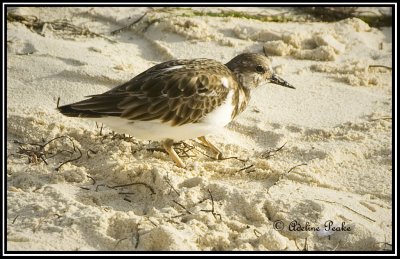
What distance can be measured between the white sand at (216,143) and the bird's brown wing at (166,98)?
1.18 ft

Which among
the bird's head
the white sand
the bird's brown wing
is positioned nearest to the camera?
the white sand

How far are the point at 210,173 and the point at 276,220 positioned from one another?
0.72 meters

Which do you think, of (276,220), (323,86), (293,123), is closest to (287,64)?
(323,86)

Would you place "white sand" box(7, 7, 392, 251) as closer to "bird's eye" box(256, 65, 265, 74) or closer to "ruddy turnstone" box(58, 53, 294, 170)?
"ruddy turnstone" box(58, 53, 294, 170)

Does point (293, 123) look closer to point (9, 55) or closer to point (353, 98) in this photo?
point (353, 98)

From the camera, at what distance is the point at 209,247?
10.5 feet

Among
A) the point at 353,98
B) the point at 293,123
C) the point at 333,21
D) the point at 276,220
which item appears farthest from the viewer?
the point at 333,21

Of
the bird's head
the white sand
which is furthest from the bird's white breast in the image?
the bird's head

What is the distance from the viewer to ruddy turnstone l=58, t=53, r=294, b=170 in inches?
151

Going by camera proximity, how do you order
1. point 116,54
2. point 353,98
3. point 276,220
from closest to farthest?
point 276,220, point 353,98, point 116,54

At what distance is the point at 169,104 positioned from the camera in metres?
3.90

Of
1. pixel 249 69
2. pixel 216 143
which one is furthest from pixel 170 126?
pixel 249 69

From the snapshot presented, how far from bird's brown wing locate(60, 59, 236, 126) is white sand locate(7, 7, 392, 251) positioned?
1.18 feet

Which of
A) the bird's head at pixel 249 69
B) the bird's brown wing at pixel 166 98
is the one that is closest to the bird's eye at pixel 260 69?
the bird's head at pixel 249 69
